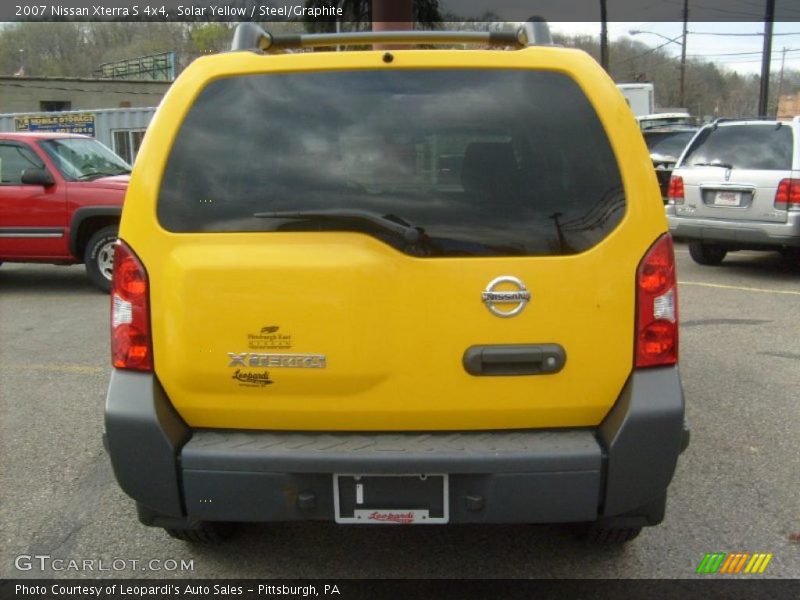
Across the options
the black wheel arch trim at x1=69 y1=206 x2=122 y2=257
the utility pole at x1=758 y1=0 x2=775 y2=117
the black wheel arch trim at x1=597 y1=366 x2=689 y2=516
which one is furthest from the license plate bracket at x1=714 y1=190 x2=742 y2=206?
the utility pole at x1=758 y1=0 x2=775 y2=117

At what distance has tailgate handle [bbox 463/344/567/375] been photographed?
7.96ft

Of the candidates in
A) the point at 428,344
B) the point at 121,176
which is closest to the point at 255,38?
the point at 428,344

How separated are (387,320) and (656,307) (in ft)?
2.83

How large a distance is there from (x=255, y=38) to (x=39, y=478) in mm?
2482

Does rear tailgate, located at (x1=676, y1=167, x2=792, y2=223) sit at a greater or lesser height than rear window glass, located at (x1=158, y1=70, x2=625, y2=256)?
lesser

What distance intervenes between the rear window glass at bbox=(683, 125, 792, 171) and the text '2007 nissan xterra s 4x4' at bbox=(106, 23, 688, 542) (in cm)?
723

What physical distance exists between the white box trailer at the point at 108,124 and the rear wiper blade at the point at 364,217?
26140 millimetres

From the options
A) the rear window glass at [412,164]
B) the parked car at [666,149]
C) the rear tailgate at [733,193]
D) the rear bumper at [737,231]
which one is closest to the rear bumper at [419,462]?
the rear window glass at [412,164]

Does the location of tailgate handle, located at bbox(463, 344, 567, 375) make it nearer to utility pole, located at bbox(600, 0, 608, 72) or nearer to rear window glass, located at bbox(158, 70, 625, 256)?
rear window glass, located at bbox(158, 70, 625, 256)

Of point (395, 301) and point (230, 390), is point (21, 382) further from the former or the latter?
point (395, 301)

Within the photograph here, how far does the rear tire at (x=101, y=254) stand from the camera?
8.63m

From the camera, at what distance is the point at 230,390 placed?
2.50m

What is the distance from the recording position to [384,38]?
2.91m

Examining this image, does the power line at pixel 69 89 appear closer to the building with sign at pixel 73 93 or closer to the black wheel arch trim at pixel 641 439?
the building with sign at pixel 73 93
